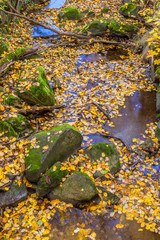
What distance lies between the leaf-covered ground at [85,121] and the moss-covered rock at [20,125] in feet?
0.88

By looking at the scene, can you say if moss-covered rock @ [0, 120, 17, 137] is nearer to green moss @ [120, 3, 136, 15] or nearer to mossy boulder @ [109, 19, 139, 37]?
mossy boulder @ [109, 19, 139, 37]

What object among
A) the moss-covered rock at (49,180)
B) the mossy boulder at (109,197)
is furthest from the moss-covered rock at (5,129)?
the mossy boulder at (109,197)

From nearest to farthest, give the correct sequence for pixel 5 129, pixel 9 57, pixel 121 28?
1. pixel 5 129
2. pixel 9 57
3. pixel 121 28

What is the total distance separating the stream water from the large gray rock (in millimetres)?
1005

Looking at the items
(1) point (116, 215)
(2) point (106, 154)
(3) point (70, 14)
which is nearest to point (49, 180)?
(1) point (116, 215)

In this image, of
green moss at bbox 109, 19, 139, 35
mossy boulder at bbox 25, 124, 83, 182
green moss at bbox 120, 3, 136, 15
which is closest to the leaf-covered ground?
mossy boulder at bbox 25, 124, 83, 182

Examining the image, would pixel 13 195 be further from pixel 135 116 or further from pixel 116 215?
pixel 135 116

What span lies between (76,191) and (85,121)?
10.5 feet

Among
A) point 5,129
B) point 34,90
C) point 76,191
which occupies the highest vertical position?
point 34,90

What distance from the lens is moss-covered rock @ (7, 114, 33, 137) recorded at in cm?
618

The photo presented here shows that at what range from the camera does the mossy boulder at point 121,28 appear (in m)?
12.3

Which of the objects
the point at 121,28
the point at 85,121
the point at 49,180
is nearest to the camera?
the point at 49,180

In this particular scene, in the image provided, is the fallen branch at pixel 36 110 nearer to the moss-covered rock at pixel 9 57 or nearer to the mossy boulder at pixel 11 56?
the moss-covered rock at pixel 9 57

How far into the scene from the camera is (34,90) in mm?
6969
